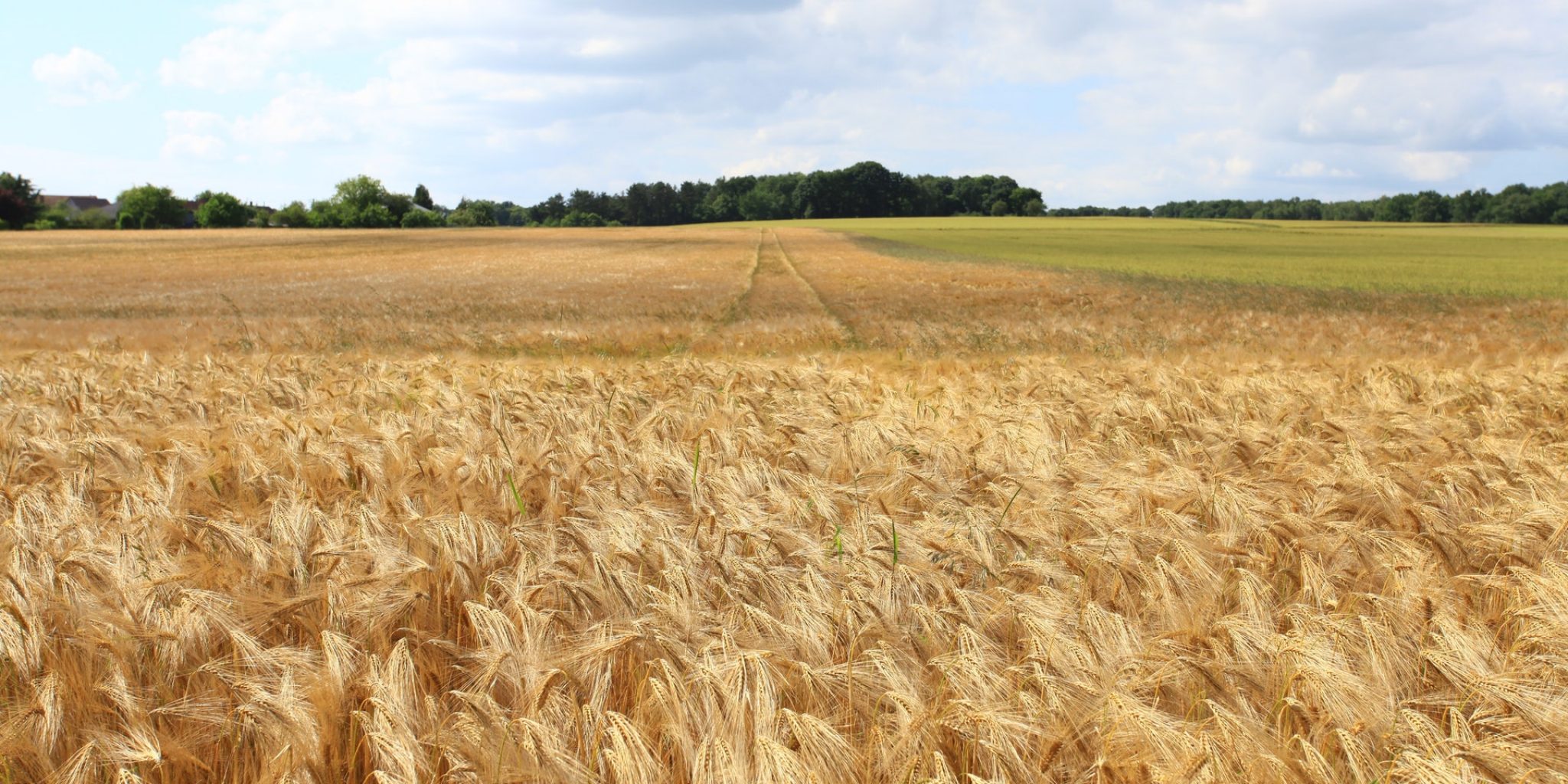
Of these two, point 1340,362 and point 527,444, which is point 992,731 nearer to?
point 527,444

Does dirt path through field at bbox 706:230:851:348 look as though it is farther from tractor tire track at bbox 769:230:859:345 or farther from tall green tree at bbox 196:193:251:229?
tall green tree at bbox 196:193:251:229

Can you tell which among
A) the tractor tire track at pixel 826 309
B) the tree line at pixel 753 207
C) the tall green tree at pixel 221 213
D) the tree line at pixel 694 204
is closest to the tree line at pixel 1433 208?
the tree line at pixel 753 207

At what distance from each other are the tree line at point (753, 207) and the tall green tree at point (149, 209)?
13 cm

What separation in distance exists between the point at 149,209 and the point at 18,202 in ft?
43.9

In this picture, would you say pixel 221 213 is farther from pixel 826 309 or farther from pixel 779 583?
pixel 779 583

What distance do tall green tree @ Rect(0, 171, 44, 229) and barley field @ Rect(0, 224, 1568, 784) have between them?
401 ft

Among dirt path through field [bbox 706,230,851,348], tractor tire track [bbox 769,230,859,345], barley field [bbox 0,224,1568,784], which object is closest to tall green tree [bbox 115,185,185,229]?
tractor tire track [bbox 769,230,859,345]

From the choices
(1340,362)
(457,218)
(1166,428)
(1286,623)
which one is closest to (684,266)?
(1340,362)

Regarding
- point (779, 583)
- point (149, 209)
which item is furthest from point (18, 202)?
point (779, 583)

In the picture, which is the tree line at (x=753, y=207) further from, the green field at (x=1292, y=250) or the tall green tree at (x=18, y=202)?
the green field at (x=1292, y=250)

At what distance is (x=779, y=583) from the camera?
2.94 m

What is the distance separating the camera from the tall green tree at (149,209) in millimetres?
112938

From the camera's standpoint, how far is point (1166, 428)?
5.71m

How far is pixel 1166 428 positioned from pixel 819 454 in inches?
88.1
